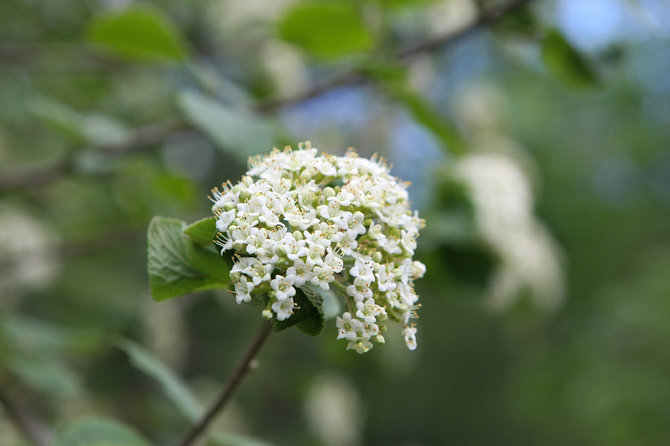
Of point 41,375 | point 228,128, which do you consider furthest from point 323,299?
point 41,375

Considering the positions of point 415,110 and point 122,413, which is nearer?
point 415,110

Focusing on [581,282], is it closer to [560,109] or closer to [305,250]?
[560,109]

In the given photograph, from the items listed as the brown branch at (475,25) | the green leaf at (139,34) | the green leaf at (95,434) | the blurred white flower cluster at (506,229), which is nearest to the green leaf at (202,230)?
the green leaf at (95,434)

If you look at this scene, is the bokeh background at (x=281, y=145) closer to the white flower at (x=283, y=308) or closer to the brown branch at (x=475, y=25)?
the brown branch at (x=475, y=25)

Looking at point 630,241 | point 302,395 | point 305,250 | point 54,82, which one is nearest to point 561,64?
point 305,250

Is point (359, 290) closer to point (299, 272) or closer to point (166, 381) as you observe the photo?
point (299, 272)
